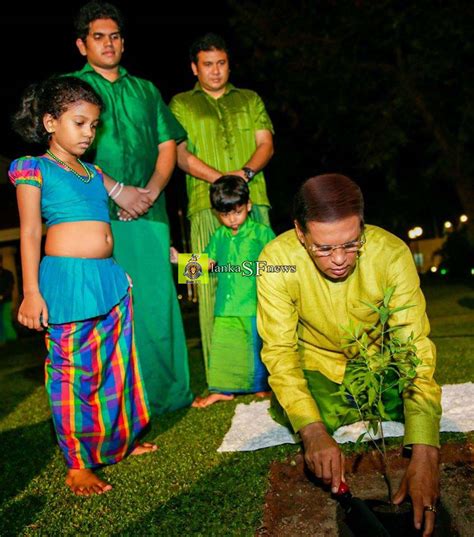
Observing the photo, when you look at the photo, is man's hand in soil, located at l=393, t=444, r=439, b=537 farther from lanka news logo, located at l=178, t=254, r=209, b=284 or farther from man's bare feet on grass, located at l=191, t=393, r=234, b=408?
lanka news logo, located at l=178, t=254, r=209, b=284

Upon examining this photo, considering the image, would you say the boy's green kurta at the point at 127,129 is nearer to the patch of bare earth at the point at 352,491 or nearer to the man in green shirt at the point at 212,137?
Result: the man in green shirt at the point at 212,137

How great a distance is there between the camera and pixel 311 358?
3.11 m

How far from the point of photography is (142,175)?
3809 mm

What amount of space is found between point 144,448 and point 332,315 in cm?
118

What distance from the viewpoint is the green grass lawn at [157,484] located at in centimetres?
229

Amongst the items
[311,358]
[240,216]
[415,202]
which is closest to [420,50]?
[240,216]

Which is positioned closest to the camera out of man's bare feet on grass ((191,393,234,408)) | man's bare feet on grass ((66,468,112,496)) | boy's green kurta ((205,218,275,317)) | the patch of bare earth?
the patch of bare earth

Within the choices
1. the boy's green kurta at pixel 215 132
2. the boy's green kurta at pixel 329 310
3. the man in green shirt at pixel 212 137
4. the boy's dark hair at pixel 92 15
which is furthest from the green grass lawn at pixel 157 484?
the boy's dark hair at pixel 92 15

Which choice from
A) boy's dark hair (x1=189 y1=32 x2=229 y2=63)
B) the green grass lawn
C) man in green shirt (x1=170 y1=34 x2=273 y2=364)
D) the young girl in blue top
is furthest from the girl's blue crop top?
boy's dark hair (x1=189 y1=32 x2=229 y2=63)

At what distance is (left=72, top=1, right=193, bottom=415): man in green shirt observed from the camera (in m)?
3.68

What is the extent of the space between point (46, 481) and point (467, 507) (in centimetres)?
182

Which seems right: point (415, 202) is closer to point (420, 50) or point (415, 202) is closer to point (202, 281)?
point (420, 50)

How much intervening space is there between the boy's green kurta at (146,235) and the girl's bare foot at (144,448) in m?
0.61

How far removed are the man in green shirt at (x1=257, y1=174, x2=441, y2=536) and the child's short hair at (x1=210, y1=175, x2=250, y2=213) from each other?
1.21 m
